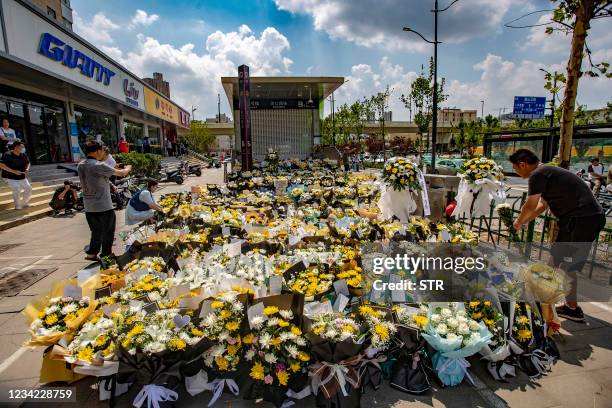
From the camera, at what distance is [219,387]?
234cm

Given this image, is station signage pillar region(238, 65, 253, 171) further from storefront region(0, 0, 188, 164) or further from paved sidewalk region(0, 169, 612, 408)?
paved sidewalk region(0, 169, 612, 408)

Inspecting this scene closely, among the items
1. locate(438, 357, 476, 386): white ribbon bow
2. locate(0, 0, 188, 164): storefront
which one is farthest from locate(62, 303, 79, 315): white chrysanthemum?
locate(0, 0, 188, 164): storefront

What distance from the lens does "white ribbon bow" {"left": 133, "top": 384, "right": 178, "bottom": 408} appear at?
85.4 inches

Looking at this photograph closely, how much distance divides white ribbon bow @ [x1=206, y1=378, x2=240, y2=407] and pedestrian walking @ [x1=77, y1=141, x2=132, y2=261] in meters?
3.70

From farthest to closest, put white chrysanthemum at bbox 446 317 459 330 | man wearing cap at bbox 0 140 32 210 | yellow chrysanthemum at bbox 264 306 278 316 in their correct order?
man wearing cap at bbox 0 140 32 210 < white chrysanthemum at bbox 446 317 459 330 < yellow chrysanthemum at bbox 264 306 278 316

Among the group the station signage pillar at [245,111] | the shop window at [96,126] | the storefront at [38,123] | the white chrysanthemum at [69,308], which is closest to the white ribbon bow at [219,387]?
the white chrysanthemum at [69,308]

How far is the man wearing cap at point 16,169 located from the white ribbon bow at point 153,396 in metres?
8.72

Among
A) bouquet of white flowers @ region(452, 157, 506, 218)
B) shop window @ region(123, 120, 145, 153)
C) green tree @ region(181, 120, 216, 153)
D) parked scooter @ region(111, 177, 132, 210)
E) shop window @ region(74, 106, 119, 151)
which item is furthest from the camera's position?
green tree @ region(181, 120, 216, 153)

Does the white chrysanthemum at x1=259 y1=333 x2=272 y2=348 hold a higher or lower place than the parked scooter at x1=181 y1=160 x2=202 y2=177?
lower

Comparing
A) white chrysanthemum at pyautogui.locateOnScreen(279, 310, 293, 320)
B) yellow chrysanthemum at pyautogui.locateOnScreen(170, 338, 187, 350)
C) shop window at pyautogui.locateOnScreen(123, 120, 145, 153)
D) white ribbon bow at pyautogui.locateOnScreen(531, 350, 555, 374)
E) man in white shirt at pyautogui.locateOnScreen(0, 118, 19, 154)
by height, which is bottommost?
white ribbon bow at pyautogui.locateOnScreen(531, 350, 555, 374)

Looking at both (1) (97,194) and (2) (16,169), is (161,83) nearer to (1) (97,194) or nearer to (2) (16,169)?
(2) (16,169)

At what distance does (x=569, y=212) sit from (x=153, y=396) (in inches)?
161

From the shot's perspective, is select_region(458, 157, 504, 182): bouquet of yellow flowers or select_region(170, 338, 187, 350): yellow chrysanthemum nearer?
select_region(170, 338, 187, 350): yellow chrysanthemum

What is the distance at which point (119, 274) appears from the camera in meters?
3.24
